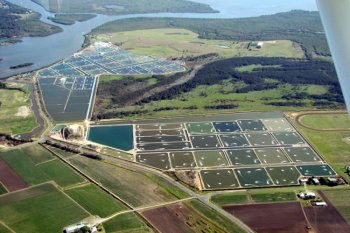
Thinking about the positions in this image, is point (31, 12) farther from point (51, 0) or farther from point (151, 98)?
point (151, 98)

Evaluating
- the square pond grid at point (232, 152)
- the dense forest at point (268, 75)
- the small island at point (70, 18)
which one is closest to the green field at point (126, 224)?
the square pond grid at point (232, 152)

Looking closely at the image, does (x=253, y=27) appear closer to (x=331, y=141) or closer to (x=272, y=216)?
(x=331, y=141)

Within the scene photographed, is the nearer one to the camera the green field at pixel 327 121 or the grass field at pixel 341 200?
the grass field at pixel 341 200

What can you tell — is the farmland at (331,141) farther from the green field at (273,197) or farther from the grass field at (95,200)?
the grass field at (95,200)

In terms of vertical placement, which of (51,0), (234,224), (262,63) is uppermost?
(51,0)

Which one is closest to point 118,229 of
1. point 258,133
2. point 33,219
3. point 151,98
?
point 33,219

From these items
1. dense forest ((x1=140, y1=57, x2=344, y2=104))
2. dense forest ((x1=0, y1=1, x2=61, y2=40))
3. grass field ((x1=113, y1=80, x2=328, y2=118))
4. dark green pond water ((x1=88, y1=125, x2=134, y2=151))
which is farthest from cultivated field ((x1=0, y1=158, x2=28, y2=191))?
dense forest ((x1=0, y1=1, x2=61, y2=40))
